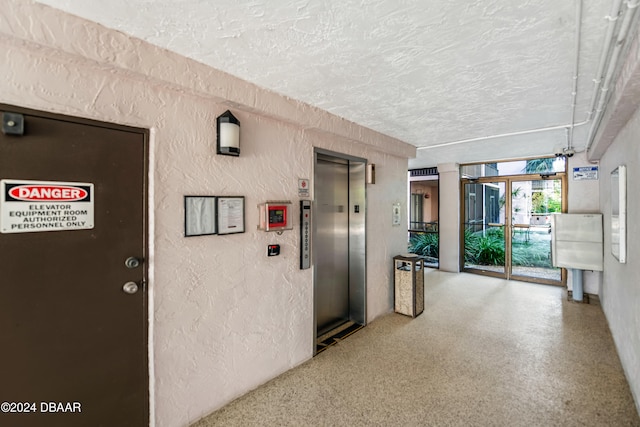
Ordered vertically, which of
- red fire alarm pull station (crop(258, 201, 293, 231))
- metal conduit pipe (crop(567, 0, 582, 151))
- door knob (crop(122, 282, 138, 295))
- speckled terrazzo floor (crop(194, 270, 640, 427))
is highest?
metal conduit pipe (crop(567, 0, 582, 151))

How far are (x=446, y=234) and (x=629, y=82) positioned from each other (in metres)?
4.99

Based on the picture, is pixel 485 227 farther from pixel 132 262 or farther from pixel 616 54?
pixel 132 262

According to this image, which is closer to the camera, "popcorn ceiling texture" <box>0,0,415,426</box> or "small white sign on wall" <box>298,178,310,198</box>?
"popcorn ceiling texture" <box>0,0,415,426</box>

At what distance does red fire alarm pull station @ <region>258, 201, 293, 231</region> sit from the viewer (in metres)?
2.36

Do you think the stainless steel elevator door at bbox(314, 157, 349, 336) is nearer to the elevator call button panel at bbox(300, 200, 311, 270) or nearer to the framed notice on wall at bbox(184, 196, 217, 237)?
the elevator call button panel at bbox(300, 200, 311, 270)

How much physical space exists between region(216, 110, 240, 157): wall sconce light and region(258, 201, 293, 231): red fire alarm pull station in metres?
0.51

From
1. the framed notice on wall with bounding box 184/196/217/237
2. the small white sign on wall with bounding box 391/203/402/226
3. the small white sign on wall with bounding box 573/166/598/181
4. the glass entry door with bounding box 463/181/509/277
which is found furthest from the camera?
the glass entry door with bounding box 463/181/509/277

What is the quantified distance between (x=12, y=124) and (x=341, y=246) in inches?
118

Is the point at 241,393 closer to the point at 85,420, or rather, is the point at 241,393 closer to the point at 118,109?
the point at 85,420

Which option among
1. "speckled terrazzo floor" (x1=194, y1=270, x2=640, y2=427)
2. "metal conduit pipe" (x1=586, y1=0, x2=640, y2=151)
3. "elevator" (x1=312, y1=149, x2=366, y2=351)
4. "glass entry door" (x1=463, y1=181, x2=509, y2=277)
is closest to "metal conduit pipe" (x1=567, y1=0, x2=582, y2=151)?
"metal conduit pipe" (x1=586, y1=0, x2=640, y2=151)

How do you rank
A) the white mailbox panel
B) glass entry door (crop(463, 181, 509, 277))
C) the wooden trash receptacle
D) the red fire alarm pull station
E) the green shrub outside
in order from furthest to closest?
glass entry door (crop(463, 181, 509, 277))
the green shrub outside
the white mailbox panel
the wooden trash receptacle
the red fire alarm pull station

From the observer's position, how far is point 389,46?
174 cm

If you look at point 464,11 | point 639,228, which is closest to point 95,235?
point 464,11

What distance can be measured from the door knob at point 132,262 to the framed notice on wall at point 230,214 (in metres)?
0.54
